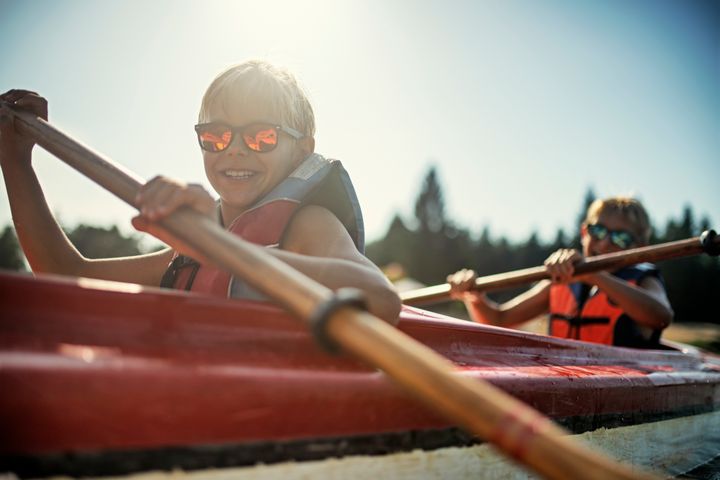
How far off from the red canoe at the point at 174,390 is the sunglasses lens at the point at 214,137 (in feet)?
2.71

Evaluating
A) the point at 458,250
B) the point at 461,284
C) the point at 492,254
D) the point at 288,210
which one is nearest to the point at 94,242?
the point at 458,250

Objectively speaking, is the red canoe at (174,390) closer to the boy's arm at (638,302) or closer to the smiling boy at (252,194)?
the smiling boy at (252,194)

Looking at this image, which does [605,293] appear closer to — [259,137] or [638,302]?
[638,302]

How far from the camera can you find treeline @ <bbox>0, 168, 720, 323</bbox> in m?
33.8

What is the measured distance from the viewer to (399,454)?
1.21 meters

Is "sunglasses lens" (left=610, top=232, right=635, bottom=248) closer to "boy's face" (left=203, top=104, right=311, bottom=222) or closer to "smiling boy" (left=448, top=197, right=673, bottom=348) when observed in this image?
"smiling boy" (left=448, top=197, right=673, bottom=348)

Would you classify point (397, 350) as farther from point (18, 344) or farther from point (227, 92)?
point (227, 92)

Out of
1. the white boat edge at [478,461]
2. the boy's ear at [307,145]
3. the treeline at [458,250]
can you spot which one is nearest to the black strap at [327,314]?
the white boat edge at [478,461]

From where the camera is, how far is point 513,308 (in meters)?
4.52

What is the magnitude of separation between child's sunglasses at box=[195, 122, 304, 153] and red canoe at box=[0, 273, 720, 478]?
781 millimetres

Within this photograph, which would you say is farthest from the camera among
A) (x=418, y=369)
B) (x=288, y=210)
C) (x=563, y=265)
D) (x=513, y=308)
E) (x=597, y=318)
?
→ (x=513, y=308)

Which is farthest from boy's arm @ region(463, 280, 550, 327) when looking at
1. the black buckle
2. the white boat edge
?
the white boat edge

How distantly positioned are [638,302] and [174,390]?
3055 millimetres

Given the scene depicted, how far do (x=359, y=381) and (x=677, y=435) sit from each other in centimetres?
212
